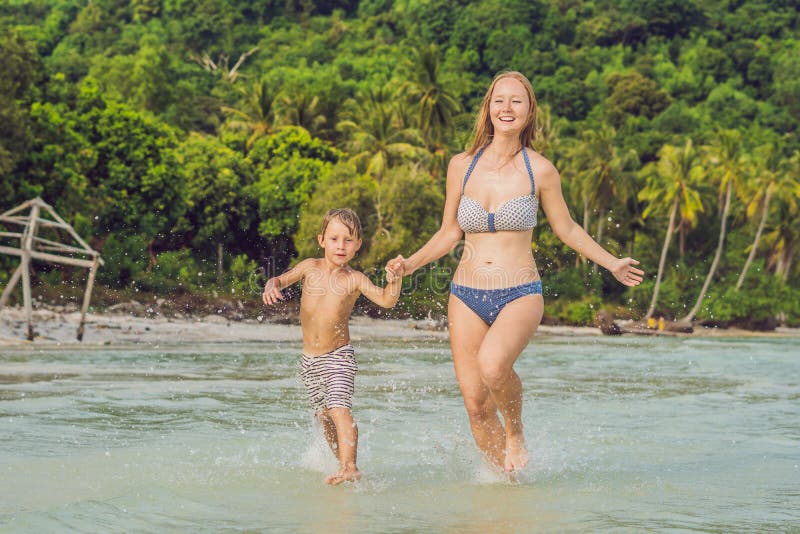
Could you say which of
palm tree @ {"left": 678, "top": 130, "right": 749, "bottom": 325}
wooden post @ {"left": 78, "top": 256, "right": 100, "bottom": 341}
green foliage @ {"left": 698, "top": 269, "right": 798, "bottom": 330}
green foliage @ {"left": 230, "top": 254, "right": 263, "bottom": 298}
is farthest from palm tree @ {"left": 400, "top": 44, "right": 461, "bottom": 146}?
wooden post @ {"left": 78, "top": 256, "right": 100, "bottom": 341}

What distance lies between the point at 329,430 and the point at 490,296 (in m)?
1.23

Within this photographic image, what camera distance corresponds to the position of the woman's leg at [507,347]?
6367 mm

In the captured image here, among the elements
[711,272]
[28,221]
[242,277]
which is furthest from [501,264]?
[711,272]

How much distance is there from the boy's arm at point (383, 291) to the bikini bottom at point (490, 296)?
0.36 metres

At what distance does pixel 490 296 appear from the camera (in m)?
6.53

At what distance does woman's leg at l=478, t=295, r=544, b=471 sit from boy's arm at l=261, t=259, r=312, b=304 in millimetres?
1071

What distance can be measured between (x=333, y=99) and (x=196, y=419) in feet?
177

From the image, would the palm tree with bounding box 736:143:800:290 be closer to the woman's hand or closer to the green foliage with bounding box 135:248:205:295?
the green foliage with bounding box 135:248:205:295

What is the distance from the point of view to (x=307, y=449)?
8203 mm

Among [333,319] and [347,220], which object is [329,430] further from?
[347,220]

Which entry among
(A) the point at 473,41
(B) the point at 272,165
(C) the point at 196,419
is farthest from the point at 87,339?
(A) the point at 473,41

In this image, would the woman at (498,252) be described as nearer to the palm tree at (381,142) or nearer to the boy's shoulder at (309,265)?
the boy's shoulder at (309,265)

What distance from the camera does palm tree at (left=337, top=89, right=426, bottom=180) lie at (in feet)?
162

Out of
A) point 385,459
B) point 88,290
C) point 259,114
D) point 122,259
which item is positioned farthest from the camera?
point 259,114
